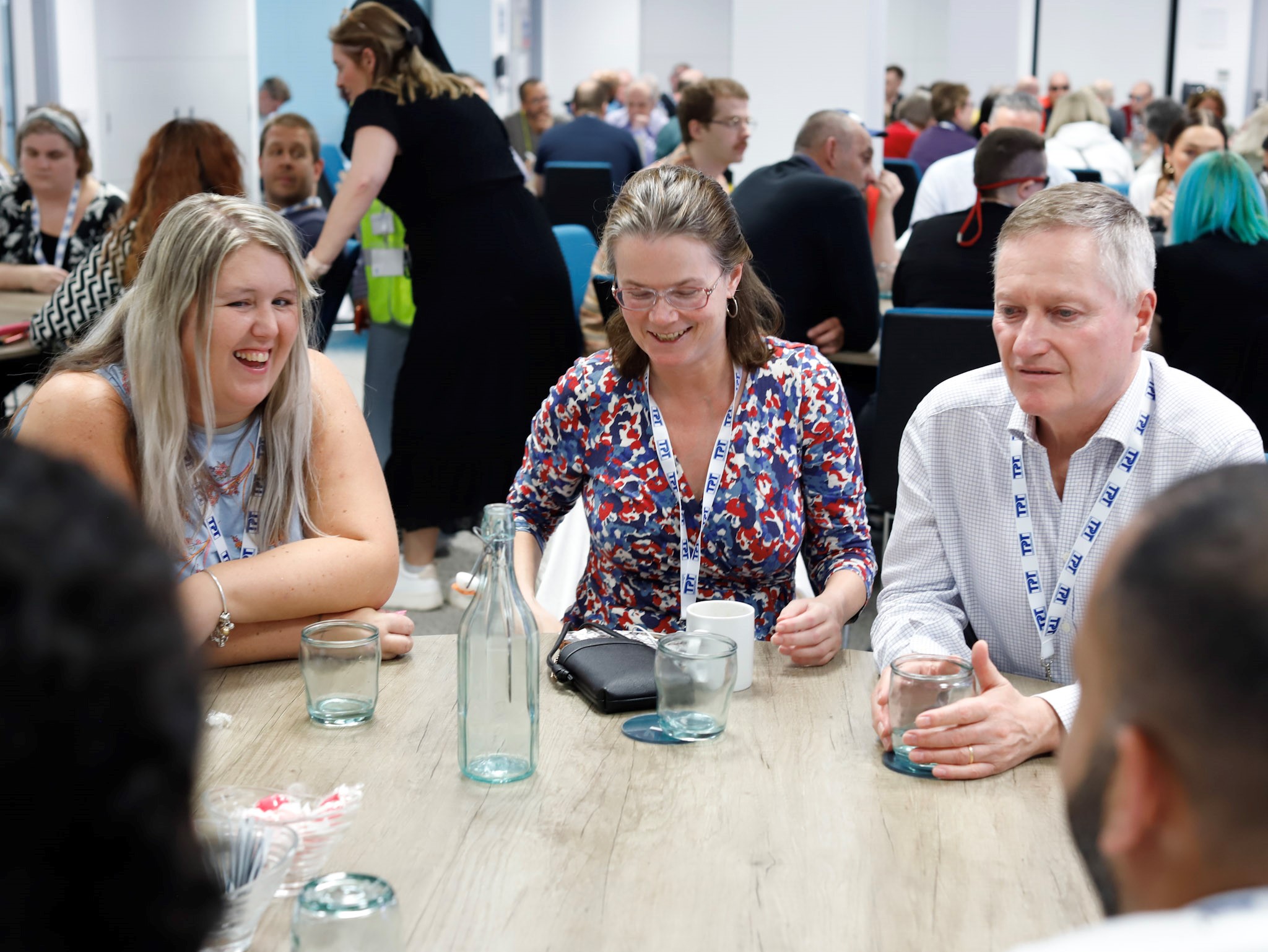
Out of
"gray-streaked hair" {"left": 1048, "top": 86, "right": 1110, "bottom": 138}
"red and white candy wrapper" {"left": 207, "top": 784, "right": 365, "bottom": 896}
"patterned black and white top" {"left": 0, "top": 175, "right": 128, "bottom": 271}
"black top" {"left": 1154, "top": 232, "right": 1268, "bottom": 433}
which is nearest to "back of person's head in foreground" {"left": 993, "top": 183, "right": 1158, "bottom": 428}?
"red and white candy wrapper" {"left": 207, "top": 784, "right": 365, "bottom": 896}

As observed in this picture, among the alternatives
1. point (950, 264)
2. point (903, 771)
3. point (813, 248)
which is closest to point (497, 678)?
point (903, 771)

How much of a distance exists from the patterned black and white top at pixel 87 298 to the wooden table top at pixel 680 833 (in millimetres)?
2434

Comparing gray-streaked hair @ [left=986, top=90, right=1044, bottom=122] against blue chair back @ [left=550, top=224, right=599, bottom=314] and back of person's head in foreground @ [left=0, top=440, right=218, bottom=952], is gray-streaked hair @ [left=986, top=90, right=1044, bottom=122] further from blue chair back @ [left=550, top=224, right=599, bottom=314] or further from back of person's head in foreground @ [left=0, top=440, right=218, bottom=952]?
back of person's head in foreground @ [left=0, top=440, right=218, bottom=952]

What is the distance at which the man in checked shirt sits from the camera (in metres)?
1.75

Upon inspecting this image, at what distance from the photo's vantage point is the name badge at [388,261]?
4316mm

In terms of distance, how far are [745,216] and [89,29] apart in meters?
6.75

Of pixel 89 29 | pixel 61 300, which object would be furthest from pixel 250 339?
pixel 89 29

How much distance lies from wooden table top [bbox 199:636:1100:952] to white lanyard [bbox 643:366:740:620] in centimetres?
47

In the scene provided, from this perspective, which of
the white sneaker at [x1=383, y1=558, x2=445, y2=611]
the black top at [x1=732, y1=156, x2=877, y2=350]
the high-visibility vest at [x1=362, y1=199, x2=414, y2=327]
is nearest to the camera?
the black top at [x1=732, y1=156, x2=877, y2=350]

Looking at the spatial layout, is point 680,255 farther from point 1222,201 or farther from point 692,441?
point 1222,201

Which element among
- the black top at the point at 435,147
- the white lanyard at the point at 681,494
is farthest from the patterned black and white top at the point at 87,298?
the white lanyard at the point at 681,494

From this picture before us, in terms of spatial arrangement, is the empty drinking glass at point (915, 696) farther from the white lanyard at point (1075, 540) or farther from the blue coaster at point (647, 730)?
the white lanyard at point (1075, 540)

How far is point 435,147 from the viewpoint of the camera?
393 cm

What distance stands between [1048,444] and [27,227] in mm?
4189
